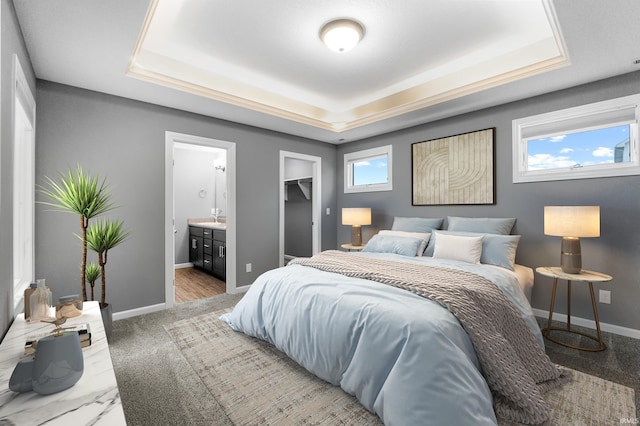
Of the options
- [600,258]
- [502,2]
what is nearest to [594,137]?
[600,258]

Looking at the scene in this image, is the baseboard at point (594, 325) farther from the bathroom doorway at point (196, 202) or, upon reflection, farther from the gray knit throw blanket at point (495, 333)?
the bathroom doorway at point (196, 202)

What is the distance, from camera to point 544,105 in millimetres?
3150

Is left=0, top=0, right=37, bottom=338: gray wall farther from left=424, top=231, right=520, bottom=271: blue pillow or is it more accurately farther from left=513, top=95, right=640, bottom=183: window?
left=513, top=95, right=640, bottom=183: window

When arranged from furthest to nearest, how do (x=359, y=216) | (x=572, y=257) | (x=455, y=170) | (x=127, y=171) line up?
1. (x=359, y=216)
2. (x=455, y=170)
3. (x=127, y=171)
4. (x=572, y=257)

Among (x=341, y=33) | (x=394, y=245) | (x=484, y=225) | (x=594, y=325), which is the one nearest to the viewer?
(x=341, y=33)

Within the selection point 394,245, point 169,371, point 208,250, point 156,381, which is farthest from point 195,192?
A: point 156,381

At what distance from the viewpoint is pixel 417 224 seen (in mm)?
3926

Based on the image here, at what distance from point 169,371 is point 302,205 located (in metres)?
4.00

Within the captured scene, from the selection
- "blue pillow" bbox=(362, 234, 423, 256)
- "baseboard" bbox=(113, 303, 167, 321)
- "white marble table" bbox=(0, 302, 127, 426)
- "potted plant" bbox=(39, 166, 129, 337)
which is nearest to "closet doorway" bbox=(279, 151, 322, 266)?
"blue pillow" bbox=(362, 234, 423, 256)

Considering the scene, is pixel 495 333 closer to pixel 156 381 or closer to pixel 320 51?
pixel 156 381

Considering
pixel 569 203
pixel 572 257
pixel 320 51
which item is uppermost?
pixel 320 51

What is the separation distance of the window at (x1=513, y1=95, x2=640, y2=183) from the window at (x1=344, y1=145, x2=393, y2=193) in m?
1.77

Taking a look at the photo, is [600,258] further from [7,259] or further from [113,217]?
[113,217]

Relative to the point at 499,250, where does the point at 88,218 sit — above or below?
above
